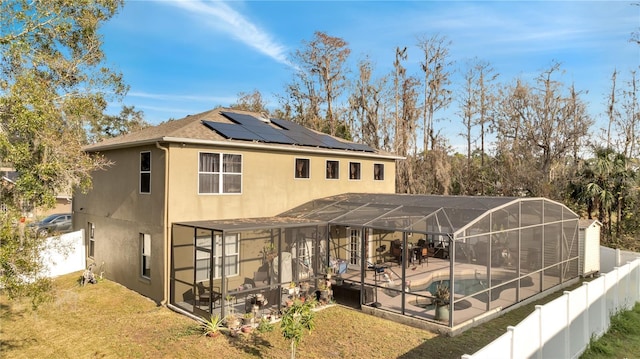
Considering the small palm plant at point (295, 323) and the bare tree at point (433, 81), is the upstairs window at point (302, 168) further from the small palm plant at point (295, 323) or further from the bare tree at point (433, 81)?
the bare tree at point (433, 81)

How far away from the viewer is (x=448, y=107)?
106 feet

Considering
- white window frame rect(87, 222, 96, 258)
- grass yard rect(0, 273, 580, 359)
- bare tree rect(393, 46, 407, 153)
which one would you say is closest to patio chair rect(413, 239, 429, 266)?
grass yard rect(0, 273, 580, 359)

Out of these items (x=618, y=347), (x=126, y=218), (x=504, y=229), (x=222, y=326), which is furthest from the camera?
(x=126, y=218)

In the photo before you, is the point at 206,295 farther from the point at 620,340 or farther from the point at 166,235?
the point at 620,340

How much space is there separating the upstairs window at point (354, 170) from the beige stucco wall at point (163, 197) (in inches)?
9.5

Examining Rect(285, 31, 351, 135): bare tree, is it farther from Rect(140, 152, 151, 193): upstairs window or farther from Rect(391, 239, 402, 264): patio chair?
Rect(140, 152, 151, 193): upstairs window

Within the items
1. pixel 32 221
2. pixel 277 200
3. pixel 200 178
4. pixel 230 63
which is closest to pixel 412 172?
pixel 230 63

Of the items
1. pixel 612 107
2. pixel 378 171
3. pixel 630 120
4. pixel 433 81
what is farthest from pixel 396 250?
pixel 612 107

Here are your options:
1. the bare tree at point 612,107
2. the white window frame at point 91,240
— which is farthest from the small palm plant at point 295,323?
the bare tree at point 612,107

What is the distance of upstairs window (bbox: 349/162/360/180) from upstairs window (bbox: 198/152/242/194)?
5.82 meters

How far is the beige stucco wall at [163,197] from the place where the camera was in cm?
1182

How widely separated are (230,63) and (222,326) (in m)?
21.5

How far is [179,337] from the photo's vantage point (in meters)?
9.19

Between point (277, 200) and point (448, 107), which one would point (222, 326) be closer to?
point (277, 200)
